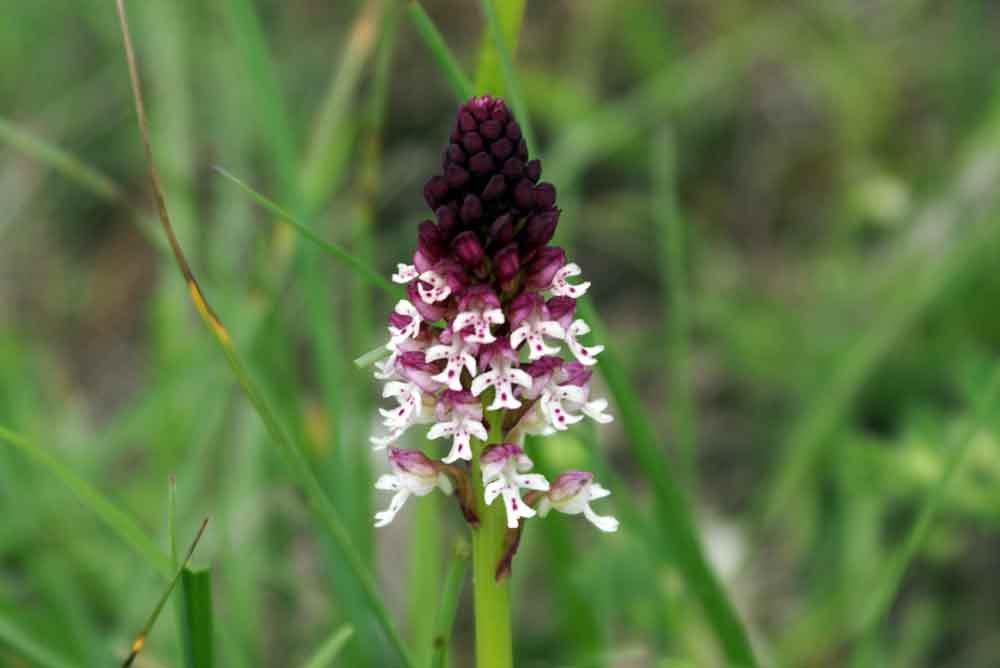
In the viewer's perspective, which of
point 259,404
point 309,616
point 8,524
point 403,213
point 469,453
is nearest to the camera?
point 469,453

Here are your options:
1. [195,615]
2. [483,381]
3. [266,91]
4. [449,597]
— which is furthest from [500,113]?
[266,91]

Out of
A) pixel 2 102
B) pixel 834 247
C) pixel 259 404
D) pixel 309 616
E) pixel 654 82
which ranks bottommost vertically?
pixel 259 404

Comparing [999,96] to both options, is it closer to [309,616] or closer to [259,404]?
[309,616]

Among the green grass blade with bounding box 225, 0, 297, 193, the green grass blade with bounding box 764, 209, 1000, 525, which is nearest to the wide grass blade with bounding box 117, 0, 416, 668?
the green grass blade with bounding box 225, 0, 297, 193

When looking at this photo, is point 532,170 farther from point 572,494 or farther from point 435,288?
point 572,494

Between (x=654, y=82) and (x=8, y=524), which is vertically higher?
(x=654, y=82)

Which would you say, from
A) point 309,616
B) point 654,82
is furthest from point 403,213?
point 309,616

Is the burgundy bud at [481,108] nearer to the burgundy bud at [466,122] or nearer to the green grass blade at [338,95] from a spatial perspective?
the burgundy bud at [466,122]

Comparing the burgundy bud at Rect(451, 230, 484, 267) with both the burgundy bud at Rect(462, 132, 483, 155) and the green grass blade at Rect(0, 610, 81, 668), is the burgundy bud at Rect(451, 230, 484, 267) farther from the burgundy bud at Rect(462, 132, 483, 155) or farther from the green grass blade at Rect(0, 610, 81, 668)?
the green grass blade at Rect(0, 610, 81, 668)
